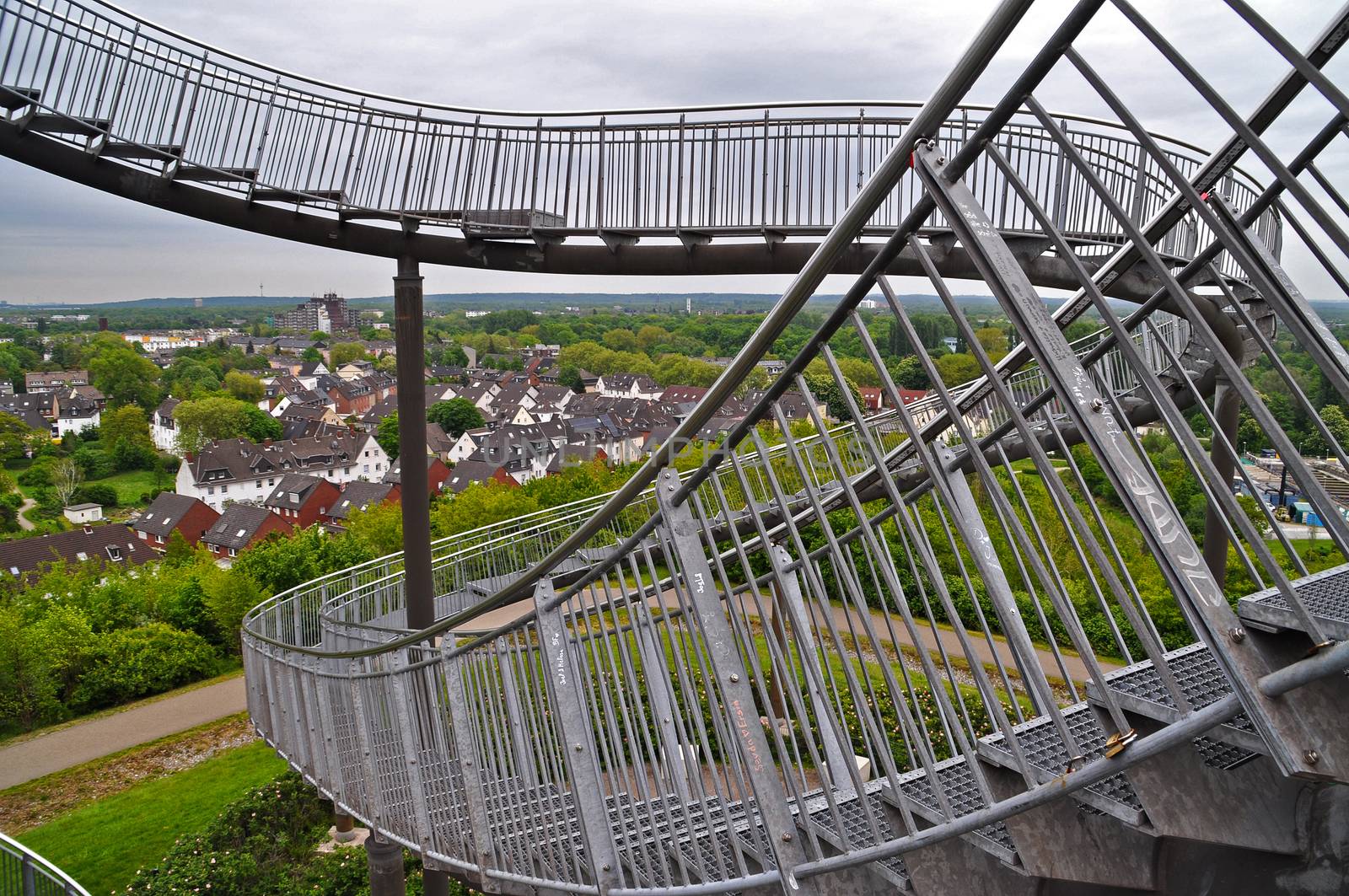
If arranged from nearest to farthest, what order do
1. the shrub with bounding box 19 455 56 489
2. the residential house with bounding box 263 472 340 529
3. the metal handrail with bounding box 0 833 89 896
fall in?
the metal handrail with bounding box 0 833 89 896 → the residential house with bounding box 263 472 340 529 → the shrub with bounding box 19 455 56 489

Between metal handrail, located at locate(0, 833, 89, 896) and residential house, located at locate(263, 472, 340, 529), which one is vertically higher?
residential house, located at locate(263, 472, 340, 529)

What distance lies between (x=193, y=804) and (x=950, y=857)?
1339cm

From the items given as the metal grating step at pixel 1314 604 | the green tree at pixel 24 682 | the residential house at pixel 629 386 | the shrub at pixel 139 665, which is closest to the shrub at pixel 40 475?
the residential house at pixel 629 386

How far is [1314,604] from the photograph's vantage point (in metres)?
2.27

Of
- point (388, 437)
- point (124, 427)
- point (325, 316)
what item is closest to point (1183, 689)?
point (388, 437)

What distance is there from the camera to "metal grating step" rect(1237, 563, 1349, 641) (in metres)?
1.63

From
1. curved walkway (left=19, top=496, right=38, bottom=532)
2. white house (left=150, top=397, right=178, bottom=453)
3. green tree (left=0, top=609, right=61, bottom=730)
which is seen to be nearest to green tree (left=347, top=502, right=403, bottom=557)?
green tree (left=0, top=609, right=61, bottom=730)

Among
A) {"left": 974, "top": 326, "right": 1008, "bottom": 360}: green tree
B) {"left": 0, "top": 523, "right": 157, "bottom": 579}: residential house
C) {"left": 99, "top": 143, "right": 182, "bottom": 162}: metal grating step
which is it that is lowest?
{"left": 974, "top": 326, "right": 1008, "bottom": 360}: green tree

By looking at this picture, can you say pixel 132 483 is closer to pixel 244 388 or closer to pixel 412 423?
pixel 244 388

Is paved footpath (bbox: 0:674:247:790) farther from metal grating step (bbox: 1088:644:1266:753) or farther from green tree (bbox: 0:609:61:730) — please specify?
metal grating step (bbox: 1088:644:1266:753)

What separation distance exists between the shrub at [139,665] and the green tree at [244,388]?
5229 centimetres

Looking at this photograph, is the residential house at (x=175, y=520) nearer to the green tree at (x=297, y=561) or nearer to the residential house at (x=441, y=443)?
the residential house at (x=441, y=443)

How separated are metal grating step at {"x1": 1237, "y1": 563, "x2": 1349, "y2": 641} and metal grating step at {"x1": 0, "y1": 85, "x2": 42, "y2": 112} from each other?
27.5 feet

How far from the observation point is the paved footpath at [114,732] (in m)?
14.8
